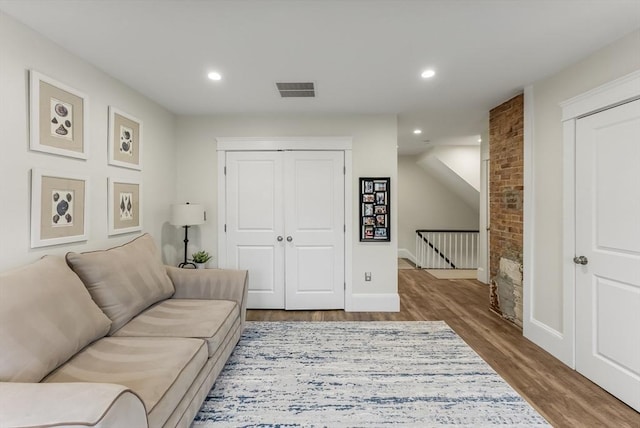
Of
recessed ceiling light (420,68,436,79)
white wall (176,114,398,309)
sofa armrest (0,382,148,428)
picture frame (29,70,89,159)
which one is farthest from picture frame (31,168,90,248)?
recessed ceiling light (420,68,436,79)

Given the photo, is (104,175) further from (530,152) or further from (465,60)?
(530,152)

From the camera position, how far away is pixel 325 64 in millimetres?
2332

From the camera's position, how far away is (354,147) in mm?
3611

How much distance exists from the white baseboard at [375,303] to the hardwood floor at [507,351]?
0.07 m

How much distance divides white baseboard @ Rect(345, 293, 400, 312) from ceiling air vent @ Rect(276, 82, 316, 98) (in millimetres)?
2440

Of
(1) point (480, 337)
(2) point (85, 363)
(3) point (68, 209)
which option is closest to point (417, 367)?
(1) point (480, 337)

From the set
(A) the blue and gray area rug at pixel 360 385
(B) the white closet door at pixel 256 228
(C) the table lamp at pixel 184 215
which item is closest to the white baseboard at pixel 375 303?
(A) the blue and gray area rug at pixel 360 385

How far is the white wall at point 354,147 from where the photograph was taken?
360cm

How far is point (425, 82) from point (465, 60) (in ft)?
1.41

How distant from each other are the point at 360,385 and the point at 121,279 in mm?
1881

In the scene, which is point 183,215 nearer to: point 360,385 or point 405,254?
point 360,385

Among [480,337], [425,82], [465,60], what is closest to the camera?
[465,60]

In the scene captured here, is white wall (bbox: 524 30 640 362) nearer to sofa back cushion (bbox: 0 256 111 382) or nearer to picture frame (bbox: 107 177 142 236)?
sofa back cushion (bbox: 0 256 111 382)

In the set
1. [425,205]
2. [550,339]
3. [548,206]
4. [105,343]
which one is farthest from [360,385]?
[425,205]
